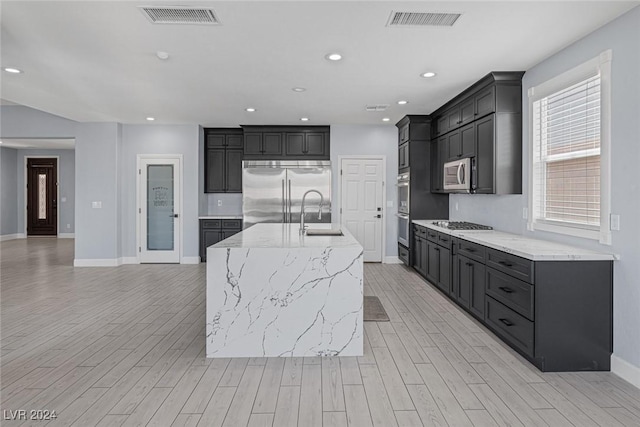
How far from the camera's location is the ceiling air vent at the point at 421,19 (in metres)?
2.93

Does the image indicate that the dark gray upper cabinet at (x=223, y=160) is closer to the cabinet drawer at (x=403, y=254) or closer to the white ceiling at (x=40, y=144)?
the cabinet drawer at (x=403, y=254)

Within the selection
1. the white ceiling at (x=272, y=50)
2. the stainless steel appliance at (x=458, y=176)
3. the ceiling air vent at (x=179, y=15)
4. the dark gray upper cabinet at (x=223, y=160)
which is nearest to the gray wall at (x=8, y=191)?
the white ceiling at (x=272, y=50)

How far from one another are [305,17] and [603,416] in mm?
3238

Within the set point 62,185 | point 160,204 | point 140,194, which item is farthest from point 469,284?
point 62,185

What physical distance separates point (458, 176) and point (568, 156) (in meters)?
1.75

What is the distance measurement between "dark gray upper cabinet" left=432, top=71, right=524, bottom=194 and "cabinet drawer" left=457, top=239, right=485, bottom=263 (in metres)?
0.66

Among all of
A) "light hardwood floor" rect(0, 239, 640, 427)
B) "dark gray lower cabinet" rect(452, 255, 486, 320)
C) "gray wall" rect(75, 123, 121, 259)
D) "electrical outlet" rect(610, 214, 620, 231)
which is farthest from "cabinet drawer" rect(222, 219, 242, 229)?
"electrical outlet" rect(610, 214, 620, 231)

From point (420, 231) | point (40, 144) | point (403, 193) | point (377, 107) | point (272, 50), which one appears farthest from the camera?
point (40, 144)

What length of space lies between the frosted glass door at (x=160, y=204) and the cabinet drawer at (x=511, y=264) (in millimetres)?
5850

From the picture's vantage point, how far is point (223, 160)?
7.85 metres

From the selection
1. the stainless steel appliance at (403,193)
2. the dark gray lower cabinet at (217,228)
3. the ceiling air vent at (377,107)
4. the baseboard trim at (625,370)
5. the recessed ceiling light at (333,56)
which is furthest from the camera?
the dark gray lower cabinet at (217,228)

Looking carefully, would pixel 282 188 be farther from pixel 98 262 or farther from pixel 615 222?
pixel 615 222

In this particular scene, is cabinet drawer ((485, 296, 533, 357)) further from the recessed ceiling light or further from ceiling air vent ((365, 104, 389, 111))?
ceiling air vent ((365, 104, 389, 111))

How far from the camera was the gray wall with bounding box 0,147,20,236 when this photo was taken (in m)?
11.1
